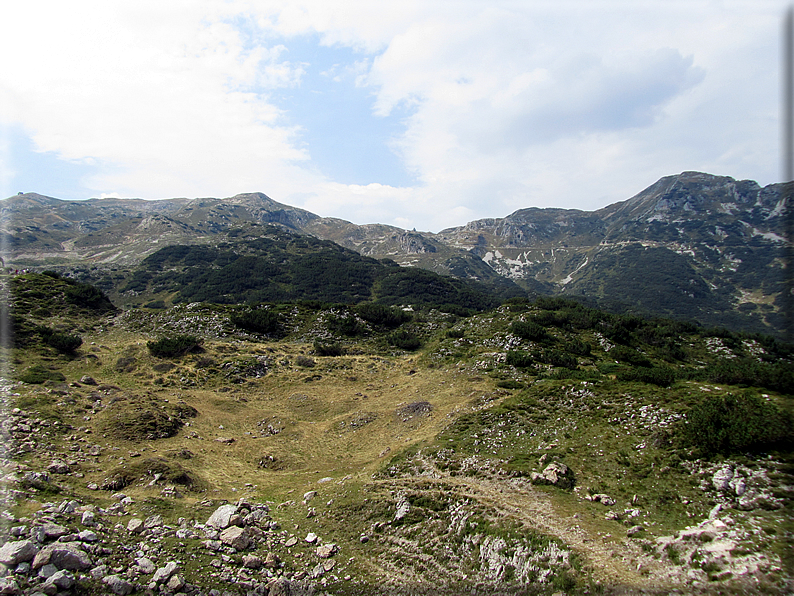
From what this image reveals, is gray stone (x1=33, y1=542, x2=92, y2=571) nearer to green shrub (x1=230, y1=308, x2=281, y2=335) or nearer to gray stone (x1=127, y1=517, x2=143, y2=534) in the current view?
gray stone (x1=127, y1=517, x2=143, y2=534)

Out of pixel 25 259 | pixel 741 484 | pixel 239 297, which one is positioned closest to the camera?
pixel 741 484

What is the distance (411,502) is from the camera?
13250mm

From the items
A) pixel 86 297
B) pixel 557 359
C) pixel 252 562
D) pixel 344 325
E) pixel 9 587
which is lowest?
pixel 252 562

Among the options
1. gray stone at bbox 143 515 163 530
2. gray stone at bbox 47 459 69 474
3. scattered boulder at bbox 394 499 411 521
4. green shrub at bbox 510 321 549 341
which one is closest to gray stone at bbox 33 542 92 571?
gray stone at bbox 143 515 163 530

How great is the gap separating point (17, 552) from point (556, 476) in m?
15.9

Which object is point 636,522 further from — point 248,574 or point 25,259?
point 25,259

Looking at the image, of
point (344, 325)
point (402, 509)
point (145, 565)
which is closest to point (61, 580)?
point (145, 565)

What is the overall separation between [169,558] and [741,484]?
1672 cm

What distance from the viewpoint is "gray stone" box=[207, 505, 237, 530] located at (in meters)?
11.3

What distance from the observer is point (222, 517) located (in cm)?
1173

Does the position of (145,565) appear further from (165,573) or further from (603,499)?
(603,499)

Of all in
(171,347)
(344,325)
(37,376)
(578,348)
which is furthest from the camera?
(344,325)

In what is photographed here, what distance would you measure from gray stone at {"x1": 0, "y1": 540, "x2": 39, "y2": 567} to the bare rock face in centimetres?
1520

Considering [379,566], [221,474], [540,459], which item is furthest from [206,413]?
[540,459]
